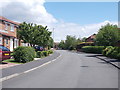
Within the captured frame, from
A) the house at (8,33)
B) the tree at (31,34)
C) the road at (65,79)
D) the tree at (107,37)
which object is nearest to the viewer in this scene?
the road at (65,79)

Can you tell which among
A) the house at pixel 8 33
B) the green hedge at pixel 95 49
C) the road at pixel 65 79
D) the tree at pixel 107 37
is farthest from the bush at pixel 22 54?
the green hedge at pixel 95 49

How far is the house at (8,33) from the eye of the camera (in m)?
30.3

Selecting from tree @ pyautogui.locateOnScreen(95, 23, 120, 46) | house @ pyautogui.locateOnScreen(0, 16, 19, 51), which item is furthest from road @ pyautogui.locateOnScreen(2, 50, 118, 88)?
tree @ pyautogui.locateOnScreen(95, 23, 120, 46)

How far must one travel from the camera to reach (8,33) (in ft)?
107

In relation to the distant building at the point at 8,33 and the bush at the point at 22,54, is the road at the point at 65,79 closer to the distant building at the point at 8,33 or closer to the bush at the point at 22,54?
the bush at the point at 22,54

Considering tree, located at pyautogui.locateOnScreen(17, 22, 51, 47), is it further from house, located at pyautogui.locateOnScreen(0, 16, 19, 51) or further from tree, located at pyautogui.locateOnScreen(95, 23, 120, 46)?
tree, located at pyautogui.locateOnScreen(95, 23, 120, 46)

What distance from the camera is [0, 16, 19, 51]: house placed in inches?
1195

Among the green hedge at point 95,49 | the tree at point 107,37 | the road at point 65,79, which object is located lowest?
the road at point 65,79

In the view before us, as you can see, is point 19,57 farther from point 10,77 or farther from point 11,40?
point 11,40

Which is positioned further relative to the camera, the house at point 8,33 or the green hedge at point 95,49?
the green hedge at point 95,49

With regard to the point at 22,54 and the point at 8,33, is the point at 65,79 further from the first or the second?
the point at 8,33

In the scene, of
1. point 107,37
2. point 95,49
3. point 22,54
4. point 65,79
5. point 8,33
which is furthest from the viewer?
point 95,49

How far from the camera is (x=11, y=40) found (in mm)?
33938

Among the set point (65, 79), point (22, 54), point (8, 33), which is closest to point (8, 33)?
point (8, 33)
